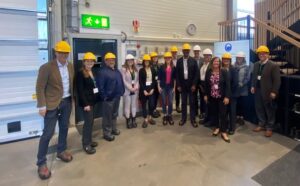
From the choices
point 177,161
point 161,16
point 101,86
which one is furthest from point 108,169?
point 161,16

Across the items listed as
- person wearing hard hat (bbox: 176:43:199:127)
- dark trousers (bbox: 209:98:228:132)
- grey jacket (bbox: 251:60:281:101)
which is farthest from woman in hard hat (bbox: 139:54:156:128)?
grey jacket (bbox: 251:60:281:101)

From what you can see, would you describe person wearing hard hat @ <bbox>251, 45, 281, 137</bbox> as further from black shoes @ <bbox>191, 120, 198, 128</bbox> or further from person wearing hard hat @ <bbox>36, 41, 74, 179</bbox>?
person wearing hard hat @ <bbox>36, 41, 74, 179</bbox>

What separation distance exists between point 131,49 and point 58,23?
1779mm

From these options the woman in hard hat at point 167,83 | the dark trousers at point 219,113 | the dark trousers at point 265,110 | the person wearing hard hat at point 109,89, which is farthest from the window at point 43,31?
the dark trousers at point 265,110

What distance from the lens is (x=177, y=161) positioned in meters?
3.23

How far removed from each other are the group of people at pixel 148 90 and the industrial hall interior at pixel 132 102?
0.02 meters

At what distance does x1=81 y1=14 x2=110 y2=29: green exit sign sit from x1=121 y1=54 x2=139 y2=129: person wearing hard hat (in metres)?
1.15

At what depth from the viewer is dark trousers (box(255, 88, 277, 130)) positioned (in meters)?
4.10

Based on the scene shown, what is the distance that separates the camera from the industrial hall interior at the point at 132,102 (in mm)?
2893

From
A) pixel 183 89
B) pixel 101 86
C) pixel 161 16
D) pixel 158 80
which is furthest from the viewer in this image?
pixel 161 16

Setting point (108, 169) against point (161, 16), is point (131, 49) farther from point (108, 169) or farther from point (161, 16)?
point (108, 169)

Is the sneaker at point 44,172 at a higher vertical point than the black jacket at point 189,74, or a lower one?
Answer: lower

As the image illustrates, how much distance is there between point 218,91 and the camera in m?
3.88

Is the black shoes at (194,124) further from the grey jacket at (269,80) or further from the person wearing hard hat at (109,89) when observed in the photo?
the person wearing hard hat at (109,89)
